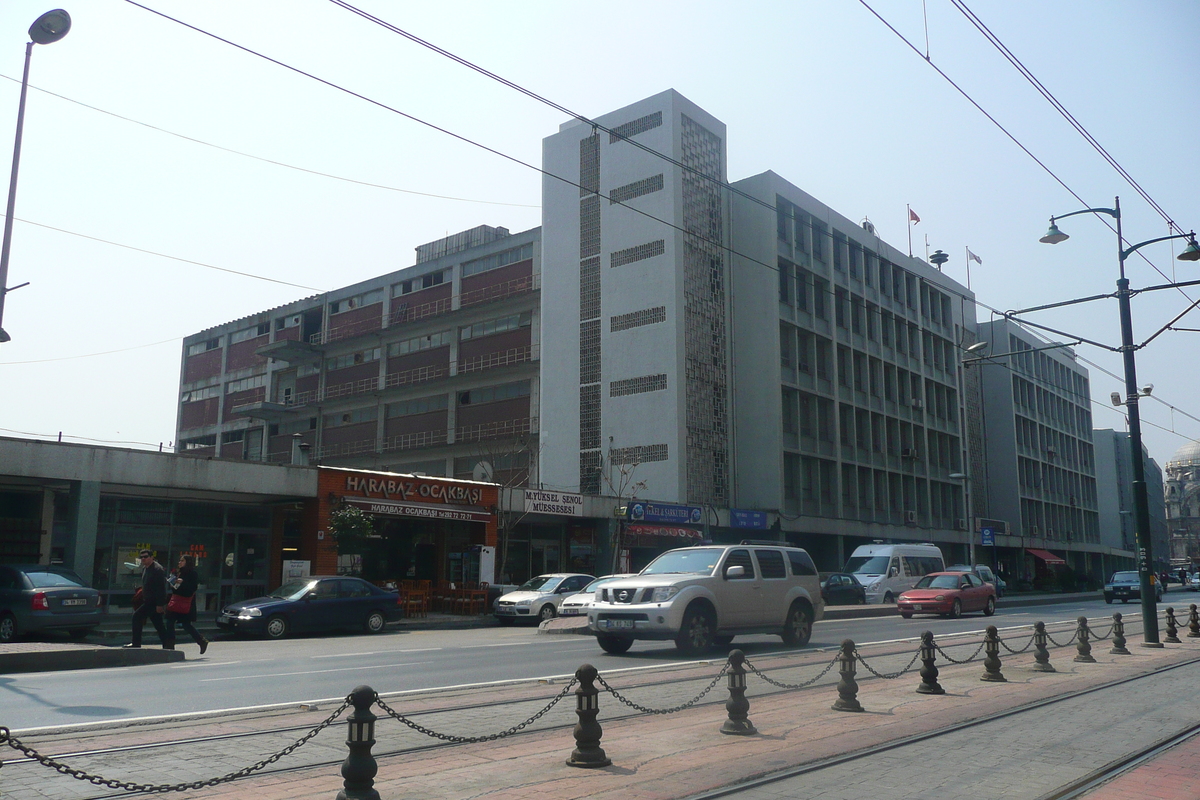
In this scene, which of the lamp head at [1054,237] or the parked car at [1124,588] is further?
the parked car at [1124,588]

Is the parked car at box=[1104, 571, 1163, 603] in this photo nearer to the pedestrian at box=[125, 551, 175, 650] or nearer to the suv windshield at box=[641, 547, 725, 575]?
the suv windshield at box=[641, 547, 725, 575]

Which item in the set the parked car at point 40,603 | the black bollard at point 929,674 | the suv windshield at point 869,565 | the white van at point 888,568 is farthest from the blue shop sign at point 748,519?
the black bollard at point 929,674

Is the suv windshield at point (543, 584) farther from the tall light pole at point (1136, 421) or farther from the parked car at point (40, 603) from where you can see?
the tall light pole at point (1136, 421)

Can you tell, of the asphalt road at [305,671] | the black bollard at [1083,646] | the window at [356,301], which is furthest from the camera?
the window at [356,301]

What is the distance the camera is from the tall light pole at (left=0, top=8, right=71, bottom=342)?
1415 centimetres

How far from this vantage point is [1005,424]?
70.2m

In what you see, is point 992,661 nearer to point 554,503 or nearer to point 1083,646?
point 1083,646

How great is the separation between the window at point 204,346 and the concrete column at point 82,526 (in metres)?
43.1

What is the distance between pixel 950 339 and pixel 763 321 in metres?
24.0

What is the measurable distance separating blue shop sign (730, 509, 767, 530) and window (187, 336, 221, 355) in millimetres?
39010

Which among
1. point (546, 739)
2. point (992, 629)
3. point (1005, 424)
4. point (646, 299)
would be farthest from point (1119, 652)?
point (1005, 424)

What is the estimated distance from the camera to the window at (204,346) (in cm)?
6462

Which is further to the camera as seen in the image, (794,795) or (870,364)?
(870,364)

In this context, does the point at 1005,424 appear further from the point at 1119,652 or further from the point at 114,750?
the point at 114,750
